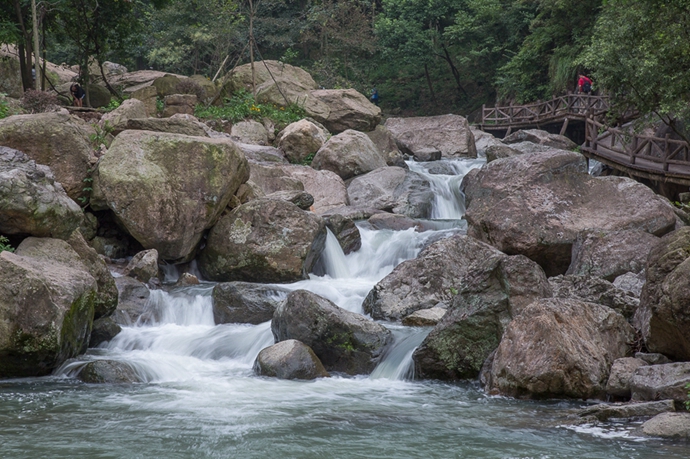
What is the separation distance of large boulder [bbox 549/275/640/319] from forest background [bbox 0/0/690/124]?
21.4 ft

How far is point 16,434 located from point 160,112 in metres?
18.9

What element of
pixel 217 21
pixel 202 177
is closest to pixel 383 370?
pixel 202 177

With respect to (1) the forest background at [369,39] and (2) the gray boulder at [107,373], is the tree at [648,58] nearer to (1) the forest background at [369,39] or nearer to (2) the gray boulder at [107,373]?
(1) the forest background at [369,39]

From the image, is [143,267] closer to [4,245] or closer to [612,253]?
[4,245]

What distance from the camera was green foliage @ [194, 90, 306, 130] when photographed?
2431 centimetres

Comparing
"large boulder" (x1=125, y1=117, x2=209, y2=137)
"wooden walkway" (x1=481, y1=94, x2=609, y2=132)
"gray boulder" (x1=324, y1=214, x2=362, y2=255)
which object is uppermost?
"wooden walkway" (x1=481, y1=94, x2=609, y2=132)

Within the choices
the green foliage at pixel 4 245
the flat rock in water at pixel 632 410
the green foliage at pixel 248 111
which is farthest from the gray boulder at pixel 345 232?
the green foliage at pixel 248 111

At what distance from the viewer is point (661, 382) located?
6.86m

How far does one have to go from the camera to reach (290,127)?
73.2 feet

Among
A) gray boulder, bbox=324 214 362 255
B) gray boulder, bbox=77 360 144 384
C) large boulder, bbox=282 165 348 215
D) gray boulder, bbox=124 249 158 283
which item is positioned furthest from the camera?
large boulder, bbox=282 165 348 215

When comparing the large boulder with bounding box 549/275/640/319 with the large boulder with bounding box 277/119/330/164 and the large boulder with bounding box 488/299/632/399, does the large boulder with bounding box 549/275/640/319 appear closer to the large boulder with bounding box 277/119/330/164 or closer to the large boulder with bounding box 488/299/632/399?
the large boulder with bounding box 488/299/632/399

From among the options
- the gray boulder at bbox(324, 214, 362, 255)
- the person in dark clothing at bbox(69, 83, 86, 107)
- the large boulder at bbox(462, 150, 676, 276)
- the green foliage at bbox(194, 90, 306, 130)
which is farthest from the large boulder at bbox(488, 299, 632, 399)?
the green foliage at bbox(194, 90, 306, 130)

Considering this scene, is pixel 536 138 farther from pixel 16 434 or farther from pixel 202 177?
pixel 16 434

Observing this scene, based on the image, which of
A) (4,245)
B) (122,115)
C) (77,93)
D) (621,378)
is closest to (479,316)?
(621,378)
